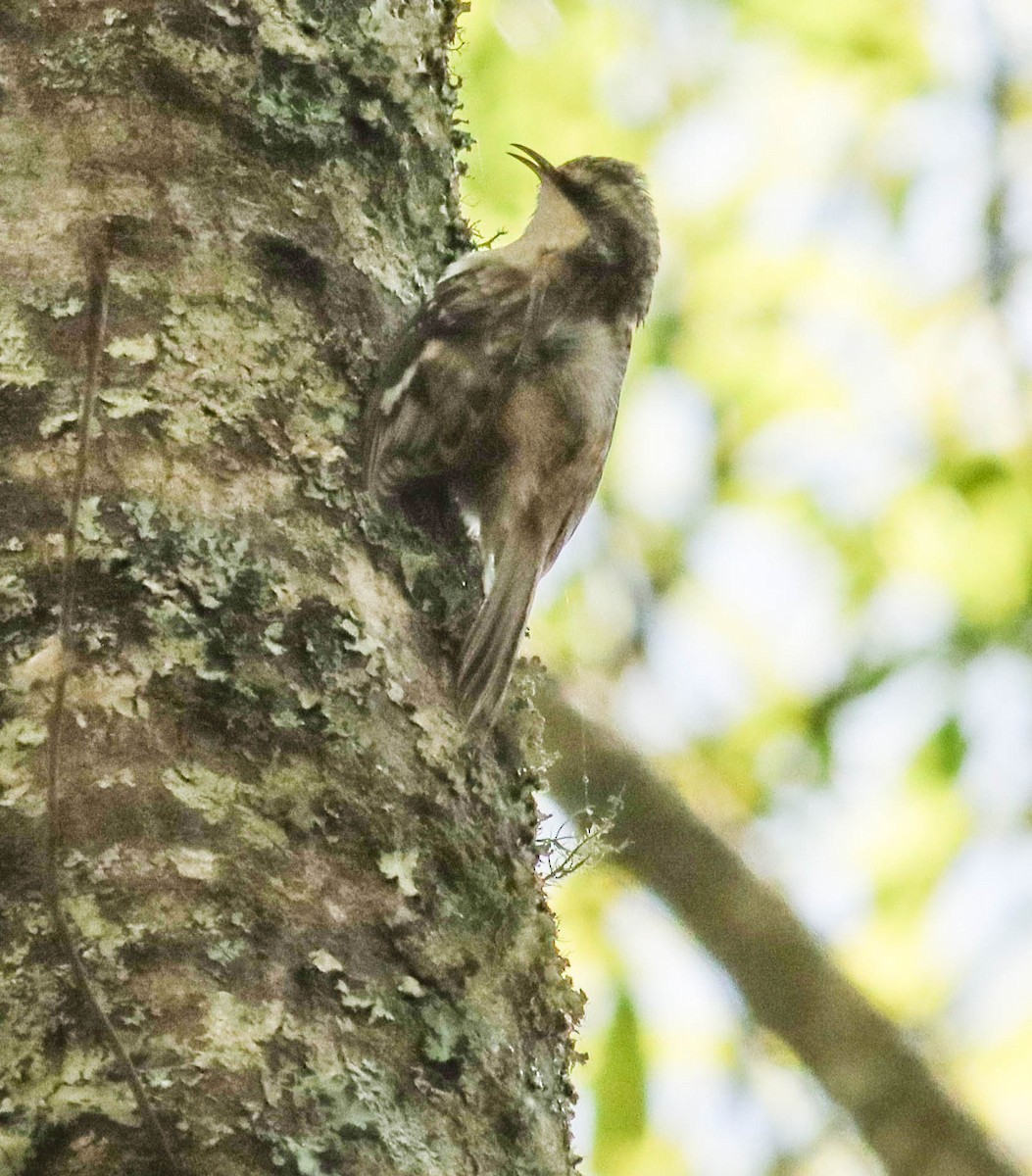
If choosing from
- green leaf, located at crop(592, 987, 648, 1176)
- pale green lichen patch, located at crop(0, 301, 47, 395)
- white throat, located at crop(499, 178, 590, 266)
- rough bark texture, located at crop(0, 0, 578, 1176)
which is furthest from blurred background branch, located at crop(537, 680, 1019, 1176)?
pale green lichen patch, located at crop(0, 301, 47, 395)

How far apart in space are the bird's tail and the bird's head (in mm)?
802

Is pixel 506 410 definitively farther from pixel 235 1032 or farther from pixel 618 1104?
pixel 618 1104

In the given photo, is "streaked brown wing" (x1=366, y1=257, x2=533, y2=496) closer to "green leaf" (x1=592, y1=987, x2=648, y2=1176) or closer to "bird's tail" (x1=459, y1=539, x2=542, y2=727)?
"bird's tail" (x1=459, y1=539, x2=542, y2=727)

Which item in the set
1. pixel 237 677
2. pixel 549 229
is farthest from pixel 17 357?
pixel 549 229

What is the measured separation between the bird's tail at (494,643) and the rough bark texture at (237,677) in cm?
4

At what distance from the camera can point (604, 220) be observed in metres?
3.02

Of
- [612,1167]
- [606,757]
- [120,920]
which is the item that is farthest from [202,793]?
[612,1167]

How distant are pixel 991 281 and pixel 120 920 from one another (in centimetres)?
414

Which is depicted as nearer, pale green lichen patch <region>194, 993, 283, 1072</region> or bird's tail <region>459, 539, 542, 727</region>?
pale green lichen patch <region>194, 993, 283, 1072</region>

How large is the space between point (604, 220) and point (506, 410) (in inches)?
27.3

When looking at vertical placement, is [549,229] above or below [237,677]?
above

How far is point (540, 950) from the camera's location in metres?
2.00

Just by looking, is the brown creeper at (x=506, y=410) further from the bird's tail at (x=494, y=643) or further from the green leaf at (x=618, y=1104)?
the green leaf at (x=618, y=1104)

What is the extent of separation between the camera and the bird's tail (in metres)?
2.04
